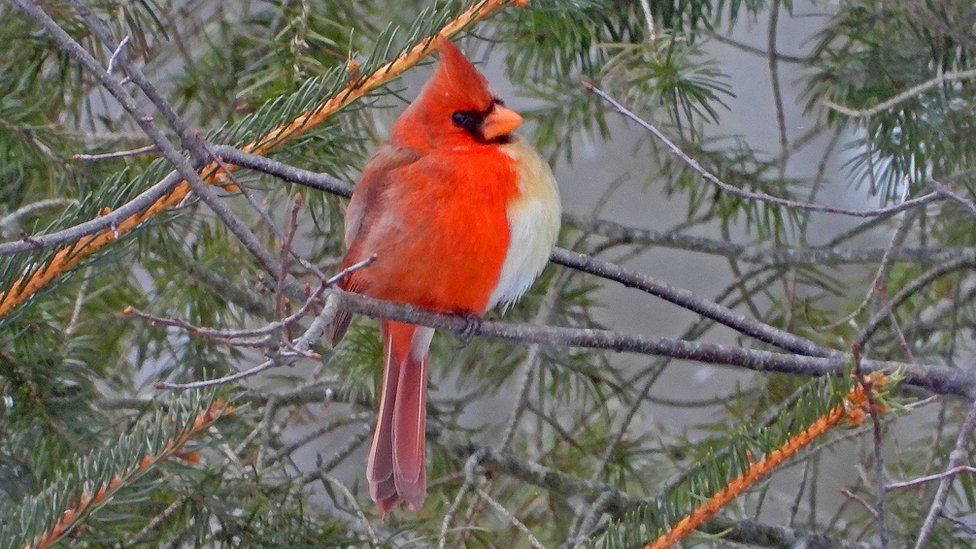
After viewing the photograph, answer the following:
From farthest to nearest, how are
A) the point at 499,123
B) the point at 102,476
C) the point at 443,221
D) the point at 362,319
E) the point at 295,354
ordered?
1. the point at 362,319
2. the point at 499,123
3. the point at 443,221
4. the point at 102,476
5. the point at 295,354

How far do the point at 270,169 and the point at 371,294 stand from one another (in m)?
0.46

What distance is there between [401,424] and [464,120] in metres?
0.54

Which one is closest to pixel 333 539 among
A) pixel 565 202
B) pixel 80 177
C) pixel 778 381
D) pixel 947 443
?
pixel 80 177

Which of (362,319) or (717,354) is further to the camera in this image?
(362,319)

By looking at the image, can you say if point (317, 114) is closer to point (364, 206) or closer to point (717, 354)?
A: point (364, 206)

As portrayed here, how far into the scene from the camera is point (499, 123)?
1940mm

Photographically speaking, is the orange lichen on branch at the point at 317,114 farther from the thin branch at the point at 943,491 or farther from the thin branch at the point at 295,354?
→ the thin branch at the point at 943,491

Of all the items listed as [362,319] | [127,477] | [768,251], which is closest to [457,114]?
[362,319]

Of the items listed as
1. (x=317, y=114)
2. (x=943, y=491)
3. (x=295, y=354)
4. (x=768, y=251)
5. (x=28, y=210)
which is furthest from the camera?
(x=768, y=251)

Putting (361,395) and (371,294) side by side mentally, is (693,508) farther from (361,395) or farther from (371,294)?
(361,395)

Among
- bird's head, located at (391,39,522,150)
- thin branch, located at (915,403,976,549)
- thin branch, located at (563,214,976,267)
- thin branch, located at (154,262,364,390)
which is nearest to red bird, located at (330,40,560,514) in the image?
bird's head, located at (391,39,522,150)

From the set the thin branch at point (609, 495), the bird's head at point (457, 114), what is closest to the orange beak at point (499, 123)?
the bird's head at point (457, 114)

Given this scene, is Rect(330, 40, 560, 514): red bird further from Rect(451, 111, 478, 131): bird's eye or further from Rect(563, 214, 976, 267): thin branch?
Rect(563, 214, 976, 267): thin branch

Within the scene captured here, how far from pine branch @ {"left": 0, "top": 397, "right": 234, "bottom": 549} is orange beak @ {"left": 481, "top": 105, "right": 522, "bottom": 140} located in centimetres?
75
